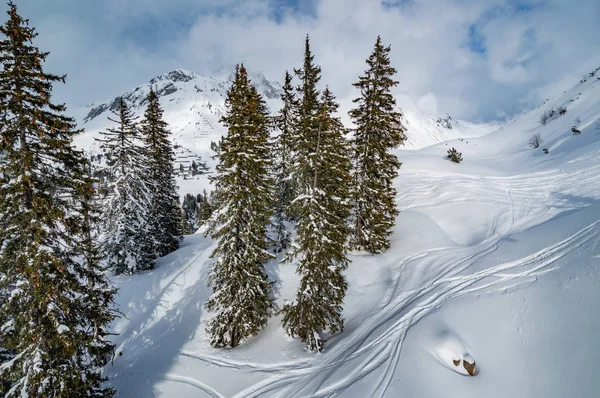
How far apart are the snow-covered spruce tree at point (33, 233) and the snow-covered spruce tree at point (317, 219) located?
8.05 metres

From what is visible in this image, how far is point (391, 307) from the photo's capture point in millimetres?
13812

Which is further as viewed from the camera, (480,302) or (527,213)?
(527,213)

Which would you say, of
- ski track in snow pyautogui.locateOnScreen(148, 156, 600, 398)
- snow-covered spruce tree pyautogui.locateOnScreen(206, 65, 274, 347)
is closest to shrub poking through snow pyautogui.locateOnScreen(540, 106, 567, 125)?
ski track in snow pyautogui.locateOnScreen(148, 156, 600, 398)

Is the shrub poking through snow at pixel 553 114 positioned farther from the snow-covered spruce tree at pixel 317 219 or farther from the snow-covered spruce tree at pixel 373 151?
the snow-covered spruce tree at pixel 317 219

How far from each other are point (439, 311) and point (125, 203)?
23111 millimetres

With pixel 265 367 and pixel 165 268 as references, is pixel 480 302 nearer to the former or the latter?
pixel 265 367

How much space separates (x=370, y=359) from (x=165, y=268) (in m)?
19.5

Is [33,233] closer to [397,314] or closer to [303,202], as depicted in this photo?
[303,202]

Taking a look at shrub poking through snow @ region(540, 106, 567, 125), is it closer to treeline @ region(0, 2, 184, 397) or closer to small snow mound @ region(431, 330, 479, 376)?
small snow mound @ region(431, 330, 479, 376)

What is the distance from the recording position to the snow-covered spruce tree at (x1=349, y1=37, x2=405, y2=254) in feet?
58.8

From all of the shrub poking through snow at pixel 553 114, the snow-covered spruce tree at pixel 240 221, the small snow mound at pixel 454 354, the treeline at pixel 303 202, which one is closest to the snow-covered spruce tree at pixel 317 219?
the treeline at pixel 303 202

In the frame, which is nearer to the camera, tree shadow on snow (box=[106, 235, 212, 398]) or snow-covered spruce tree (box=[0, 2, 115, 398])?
snow-covered spruce tree (box=[0, 2, 115, 398])

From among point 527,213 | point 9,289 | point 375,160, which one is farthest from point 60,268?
point 527,213

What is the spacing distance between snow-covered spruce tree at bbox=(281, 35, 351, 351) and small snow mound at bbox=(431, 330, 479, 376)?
441 cm
